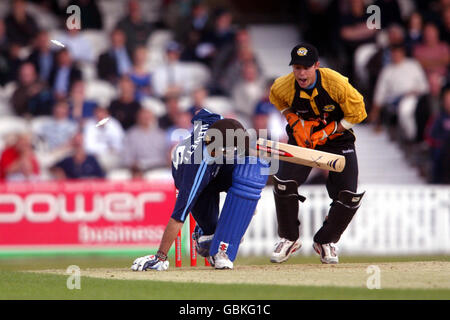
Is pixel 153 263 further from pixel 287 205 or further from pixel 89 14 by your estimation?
pixel 89 14

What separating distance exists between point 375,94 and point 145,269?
29.8 feet

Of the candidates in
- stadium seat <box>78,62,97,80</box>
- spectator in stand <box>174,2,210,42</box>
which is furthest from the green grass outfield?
spectator in stand <box>174,2,210,42</box>

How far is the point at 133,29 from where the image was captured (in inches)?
694

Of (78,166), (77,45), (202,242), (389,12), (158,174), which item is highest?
(389,12)

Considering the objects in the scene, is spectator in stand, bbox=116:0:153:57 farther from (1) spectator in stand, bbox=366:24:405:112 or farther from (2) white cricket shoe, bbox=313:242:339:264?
(2) white cricket shoe, bbox=313:242:339:264

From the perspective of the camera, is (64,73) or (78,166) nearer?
(78,166)

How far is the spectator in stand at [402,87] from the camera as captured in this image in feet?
54.6

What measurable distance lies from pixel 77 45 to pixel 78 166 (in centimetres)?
322

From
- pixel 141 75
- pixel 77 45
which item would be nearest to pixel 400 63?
pixel 141 75

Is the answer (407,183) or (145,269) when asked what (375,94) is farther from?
(145,269)

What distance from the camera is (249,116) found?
54.5ft

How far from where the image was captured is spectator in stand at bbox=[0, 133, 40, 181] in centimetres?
1509

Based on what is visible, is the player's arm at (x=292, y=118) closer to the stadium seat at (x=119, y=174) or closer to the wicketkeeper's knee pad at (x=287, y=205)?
the wicketkeeper's knee pad at (x=287, y=205)
